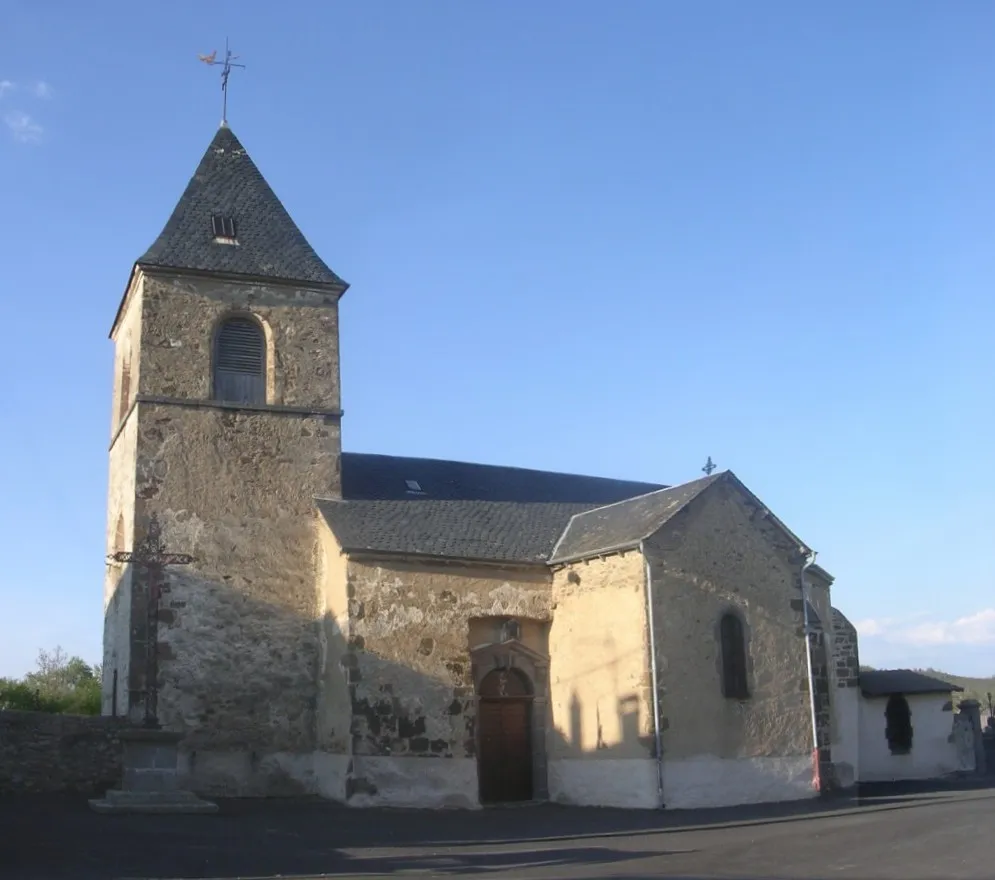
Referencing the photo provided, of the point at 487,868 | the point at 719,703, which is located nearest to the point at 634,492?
the point at 719,703

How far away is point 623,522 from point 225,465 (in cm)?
815

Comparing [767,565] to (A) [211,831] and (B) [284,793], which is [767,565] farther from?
(A) [211,831]

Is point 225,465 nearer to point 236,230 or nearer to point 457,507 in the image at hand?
point 457,507

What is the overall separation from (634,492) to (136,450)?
42.3 feet

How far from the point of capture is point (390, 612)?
20.8m

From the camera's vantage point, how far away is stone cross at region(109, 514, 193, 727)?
1888 centimetres

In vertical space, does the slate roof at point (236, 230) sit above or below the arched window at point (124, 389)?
above

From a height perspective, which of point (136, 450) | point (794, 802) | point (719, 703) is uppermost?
point (136, 450)

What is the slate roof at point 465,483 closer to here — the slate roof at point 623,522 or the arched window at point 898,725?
the slate roof at point 623,522

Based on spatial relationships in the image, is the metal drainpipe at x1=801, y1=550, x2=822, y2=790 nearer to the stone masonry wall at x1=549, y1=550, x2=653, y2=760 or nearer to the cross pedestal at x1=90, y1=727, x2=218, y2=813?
the stone masonry wall at x1=549, y1=550, x2=653, y2=760

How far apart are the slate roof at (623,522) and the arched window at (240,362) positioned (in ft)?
23.5

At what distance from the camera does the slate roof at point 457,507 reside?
2173 cm

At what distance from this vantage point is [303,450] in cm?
2294

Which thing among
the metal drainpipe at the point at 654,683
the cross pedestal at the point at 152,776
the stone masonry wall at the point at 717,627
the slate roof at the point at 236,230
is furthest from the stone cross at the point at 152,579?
the stone masonry wall at the point at 717,627
